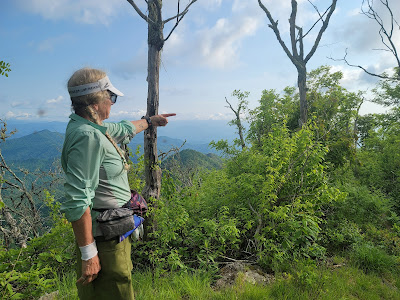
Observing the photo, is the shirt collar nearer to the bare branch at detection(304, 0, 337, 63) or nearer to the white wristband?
the white wristband

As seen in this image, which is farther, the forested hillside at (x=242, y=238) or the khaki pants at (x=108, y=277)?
the forested hillside at (x=242, y=238)

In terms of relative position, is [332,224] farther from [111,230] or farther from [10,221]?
[10,221]

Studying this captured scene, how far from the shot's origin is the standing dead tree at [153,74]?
3.87 meters

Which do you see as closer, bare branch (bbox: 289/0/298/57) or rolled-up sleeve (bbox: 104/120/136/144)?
rolled-up sleeve (bbox: 104/120/136/144)

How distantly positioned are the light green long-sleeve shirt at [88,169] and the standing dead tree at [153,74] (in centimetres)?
209

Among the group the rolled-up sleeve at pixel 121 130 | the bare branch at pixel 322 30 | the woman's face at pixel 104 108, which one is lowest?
the rolled-up sleeve at pixel 121 130

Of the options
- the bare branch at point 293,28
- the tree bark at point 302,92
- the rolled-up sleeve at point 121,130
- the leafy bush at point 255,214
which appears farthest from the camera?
the bare branch at point 293,28

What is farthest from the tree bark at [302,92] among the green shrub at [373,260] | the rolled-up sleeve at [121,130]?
the rolled-up sleeve at [121,130]

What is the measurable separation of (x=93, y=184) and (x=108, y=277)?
0.75 metres

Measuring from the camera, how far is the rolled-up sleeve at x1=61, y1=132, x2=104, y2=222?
1.54 m

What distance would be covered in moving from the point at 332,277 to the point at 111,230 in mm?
3364

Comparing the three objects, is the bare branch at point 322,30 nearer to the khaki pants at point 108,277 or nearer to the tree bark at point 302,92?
the tree bark at point 302,92

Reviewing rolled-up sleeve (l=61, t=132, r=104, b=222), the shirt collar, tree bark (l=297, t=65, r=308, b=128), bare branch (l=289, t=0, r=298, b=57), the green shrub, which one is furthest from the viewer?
bare branch (l=289, t=0, r=298, b=57)

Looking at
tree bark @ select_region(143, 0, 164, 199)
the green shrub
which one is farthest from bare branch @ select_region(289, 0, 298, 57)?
the green shrub
